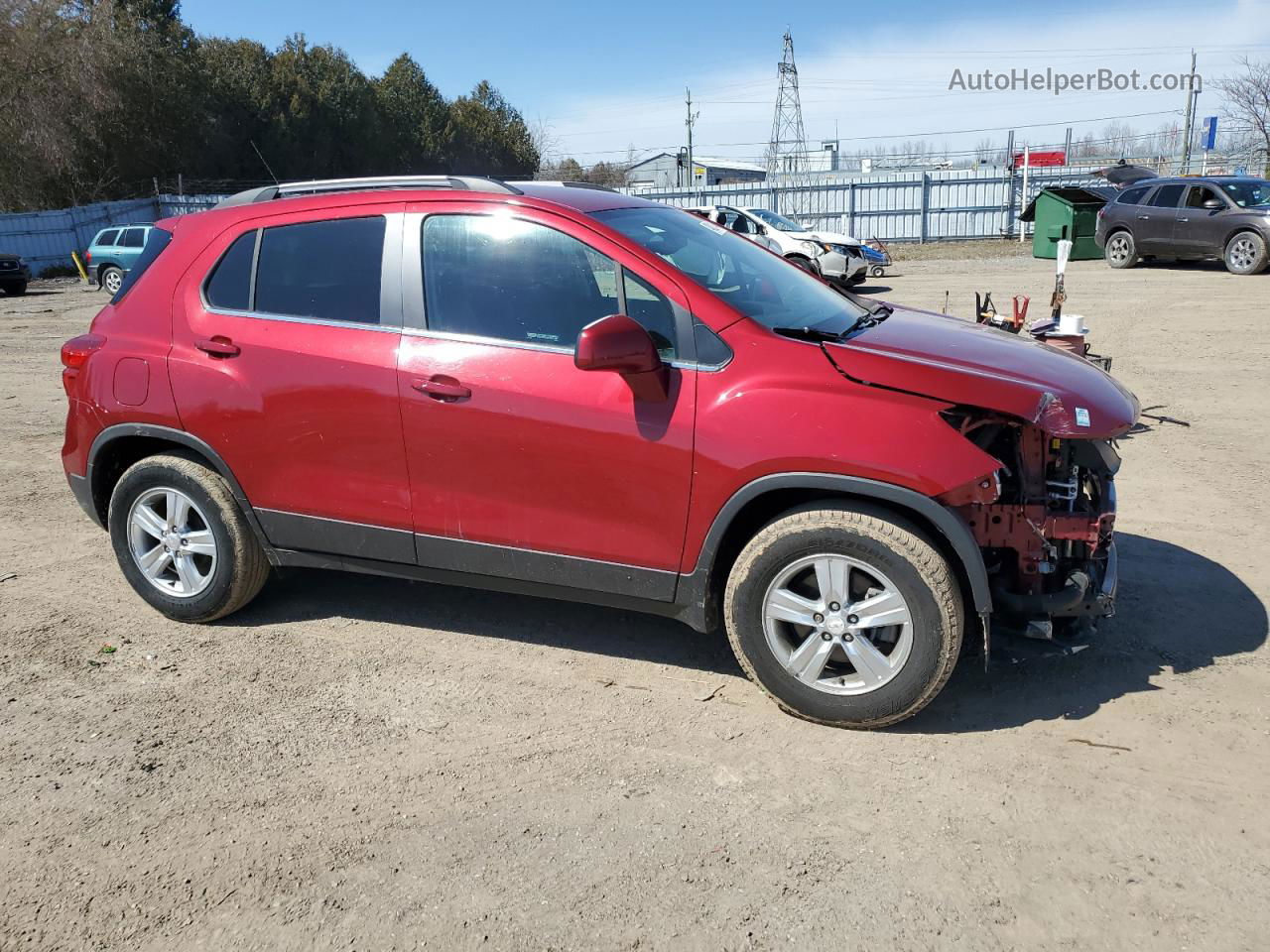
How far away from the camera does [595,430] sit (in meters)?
3.62

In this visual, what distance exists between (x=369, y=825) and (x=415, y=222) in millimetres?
2276

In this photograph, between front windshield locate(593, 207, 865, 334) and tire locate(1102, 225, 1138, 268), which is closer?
front windshield locate(593, 207, 865, 334)

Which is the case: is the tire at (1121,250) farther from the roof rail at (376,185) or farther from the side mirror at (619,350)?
the side mirror at (619,350)

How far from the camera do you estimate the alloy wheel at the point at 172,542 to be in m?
4.49

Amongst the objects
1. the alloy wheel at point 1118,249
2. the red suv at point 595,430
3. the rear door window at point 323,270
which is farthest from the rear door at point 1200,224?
the rear door window at point 323,270

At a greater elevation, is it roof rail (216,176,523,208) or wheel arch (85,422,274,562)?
roof rail (216,176,523,208)

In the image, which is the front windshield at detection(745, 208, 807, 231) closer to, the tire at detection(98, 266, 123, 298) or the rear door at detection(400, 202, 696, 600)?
the tire at detection(98, 266, 123, 298)

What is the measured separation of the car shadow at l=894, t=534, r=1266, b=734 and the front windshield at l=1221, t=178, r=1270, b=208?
15.3 m

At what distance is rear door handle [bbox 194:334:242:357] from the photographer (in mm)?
4211

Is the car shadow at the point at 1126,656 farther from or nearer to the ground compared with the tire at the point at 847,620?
nearer to the ground

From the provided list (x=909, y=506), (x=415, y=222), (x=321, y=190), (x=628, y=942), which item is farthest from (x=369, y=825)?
(x=321, y=190)

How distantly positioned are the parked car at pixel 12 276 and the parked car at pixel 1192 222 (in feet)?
78.7

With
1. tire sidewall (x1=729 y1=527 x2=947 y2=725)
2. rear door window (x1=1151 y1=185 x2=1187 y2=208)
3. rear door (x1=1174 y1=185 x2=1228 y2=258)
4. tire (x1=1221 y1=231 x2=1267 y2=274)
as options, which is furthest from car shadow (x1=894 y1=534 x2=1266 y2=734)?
rear door window (x1=1151 y1=185 x2=1187 y2=208)

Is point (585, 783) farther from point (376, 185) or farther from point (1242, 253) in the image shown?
point (1242, 253)
